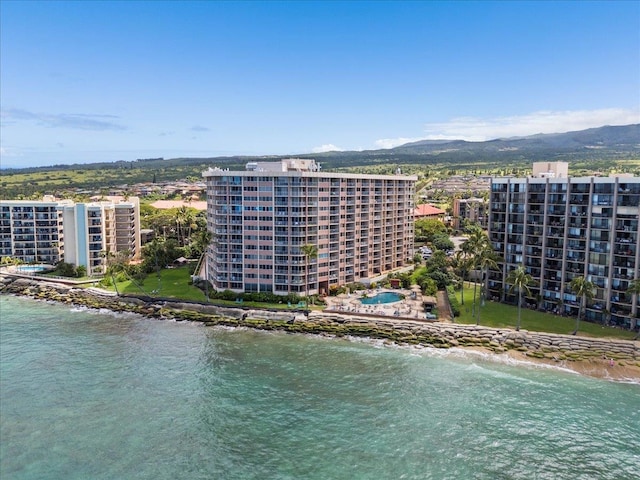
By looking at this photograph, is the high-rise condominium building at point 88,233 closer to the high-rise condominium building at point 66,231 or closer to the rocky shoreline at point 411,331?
the high-rise condominium building at point 66,231

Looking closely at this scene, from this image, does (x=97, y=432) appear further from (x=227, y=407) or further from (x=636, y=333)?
(x=636, y=333)

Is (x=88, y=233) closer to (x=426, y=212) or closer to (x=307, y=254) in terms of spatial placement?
(x=307, y=254)

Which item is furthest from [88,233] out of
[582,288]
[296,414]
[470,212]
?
[470,212]

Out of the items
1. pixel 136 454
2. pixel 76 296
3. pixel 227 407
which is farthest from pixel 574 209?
pixel 76 296

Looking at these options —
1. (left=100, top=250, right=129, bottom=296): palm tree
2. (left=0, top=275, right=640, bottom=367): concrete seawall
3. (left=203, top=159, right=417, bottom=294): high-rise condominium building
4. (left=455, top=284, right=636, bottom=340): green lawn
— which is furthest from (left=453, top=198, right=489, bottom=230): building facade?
(left=100, top=250, right=129, bottom=296): palm tree

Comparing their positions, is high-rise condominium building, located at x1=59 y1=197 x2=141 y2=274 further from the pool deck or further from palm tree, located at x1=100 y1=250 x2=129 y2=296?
the pool deck

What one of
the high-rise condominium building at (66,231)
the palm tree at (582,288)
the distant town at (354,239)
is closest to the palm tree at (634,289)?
the distant town at (354,239)
